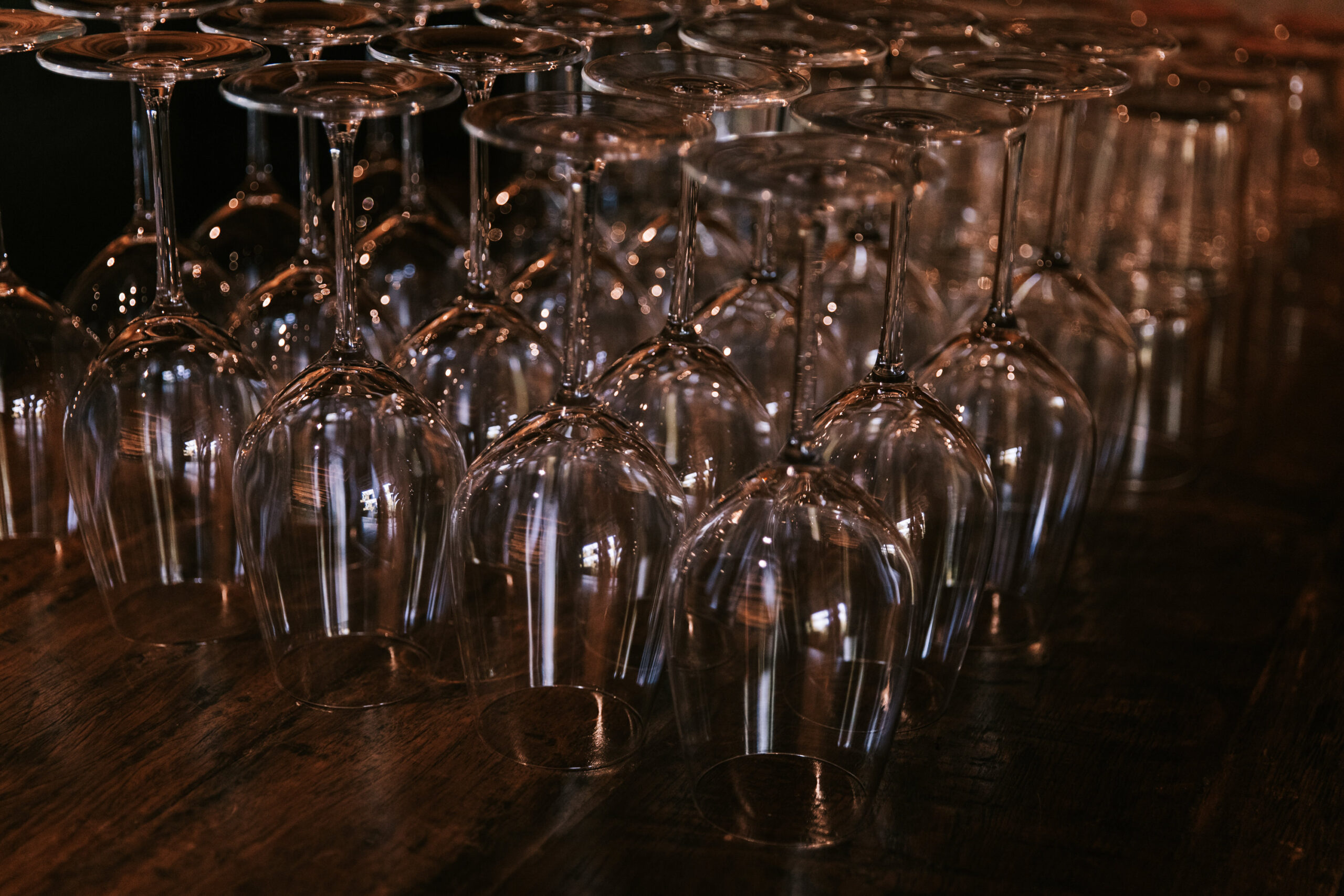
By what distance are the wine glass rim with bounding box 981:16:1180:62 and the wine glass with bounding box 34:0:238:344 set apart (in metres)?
0.68

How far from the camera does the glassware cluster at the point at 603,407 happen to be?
903 mm

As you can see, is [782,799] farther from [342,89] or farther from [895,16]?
[895,16]

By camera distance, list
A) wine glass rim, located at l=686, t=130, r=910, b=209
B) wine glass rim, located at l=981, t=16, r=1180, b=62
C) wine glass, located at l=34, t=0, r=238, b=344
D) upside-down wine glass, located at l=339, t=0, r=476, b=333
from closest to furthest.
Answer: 1. wine glass rim, located at l=686, t=130, r=910, b=209
2. wine glass rim, located at l=981, t=16, r=1180, b=62
3. wine glass, located at l=34, t=0, r=238, b=344
4. upside-down wine glass, located at l=339, t=0, r=476, b=333

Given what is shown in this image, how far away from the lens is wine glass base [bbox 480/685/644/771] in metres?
0.96

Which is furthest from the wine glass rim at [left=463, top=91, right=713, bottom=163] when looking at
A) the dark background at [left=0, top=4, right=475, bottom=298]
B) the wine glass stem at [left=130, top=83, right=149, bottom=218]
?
the dark background at [left=0, top=4, right=475, bottom=298]

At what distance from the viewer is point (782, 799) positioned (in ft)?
3.03

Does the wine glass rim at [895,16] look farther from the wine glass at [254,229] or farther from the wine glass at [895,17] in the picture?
the wine glass at [254,229]

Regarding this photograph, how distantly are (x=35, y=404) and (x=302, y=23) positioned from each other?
37 cm

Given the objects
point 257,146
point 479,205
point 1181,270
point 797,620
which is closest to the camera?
point 797,620

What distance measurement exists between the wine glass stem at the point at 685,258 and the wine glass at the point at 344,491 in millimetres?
161

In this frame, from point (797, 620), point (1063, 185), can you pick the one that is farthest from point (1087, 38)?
point (797, 620)

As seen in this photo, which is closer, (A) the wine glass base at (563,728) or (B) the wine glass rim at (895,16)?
(A) the wine glass base at (563,728)

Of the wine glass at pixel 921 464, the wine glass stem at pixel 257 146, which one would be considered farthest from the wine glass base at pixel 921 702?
the wine glass stem at pixel 257 146

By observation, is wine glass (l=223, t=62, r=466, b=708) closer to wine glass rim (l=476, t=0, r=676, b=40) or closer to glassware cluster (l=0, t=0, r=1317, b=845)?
glassware cluster (l=0, t=0, r=1317, b=845)
